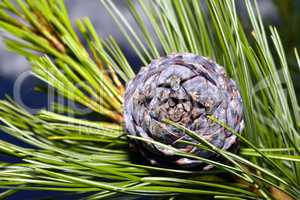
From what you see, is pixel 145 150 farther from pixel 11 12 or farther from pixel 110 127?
pixel 11 12

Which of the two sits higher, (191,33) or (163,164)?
(191,33)

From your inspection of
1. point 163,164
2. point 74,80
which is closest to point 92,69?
point 74,80

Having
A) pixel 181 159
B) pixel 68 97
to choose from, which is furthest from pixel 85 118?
pixel 181 159

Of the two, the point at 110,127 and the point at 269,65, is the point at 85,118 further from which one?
the point at 269,65

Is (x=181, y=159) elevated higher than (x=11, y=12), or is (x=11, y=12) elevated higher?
(x=11, y=12)

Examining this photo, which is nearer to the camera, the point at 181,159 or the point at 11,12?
the point at 181,159

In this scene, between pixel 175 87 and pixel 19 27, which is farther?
pixel 19 27

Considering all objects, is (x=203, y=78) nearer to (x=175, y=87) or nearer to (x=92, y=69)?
(x=175, y=87)
